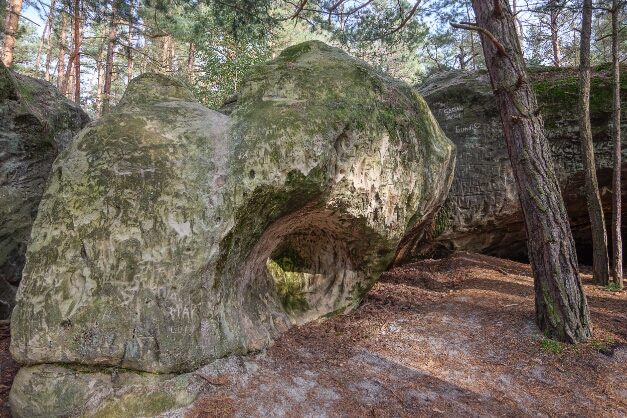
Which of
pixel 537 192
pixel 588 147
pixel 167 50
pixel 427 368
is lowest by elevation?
pixel 427 368

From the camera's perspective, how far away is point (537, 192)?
4340 mm

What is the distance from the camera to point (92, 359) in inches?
117

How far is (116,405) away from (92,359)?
399 millimetres

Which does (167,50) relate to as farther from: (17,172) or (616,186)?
(616,186)

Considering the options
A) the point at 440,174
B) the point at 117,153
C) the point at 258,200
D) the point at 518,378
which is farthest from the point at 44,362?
the point at 440,174

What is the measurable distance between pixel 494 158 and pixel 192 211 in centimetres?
640

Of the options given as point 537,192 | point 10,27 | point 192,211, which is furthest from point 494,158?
point 10,27

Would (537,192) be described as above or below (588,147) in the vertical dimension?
below

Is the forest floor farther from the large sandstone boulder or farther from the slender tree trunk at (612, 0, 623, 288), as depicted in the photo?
the slender tree trunk at (612, 0, 623, 288)

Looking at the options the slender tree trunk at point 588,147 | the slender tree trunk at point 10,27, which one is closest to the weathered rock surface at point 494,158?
the slender tree trunk at point 588,147

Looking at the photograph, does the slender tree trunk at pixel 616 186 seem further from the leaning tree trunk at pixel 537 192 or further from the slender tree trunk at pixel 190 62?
the slender tree trunk at pixel 190 62

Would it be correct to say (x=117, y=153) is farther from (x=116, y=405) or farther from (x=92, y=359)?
(x=116, y=405)

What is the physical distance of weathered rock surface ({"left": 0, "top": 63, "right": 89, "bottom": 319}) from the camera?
180 inches

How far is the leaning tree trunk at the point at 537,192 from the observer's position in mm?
4199
